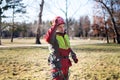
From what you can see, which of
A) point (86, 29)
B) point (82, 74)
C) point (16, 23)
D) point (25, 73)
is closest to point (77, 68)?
point (82, 74)

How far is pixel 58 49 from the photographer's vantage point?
563cm

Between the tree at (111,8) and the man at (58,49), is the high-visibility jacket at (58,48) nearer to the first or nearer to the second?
the man at (58,49)

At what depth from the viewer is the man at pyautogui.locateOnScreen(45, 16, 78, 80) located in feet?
18.0

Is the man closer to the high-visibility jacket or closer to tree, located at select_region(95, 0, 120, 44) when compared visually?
the high-visibility jacket

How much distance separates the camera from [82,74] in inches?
383

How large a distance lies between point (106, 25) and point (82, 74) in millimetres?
42605

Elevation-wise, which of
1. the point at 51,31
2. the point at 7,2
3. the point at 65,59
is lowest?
the point at 65,59

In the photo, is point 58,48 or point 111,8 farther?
point 111,8

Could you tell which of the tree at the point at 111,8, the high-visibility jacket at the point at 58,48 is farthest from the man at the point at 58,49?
the tree at the point at 111,8

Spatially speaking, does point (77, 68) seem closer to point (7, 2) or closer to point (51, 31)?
point (51, 31)

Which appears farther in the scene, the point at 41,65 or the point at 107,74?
the point at 41,65

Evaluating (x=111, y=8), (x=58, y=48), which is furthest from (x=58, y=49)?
(x=111, y=8)

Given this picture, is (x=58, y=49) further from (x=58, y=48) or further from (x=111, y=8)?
(x=111, y=8)

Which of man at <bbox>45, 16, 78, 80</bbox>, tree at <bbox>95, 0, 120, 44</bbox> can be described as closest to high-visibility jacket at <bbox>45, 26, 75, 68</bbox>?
man at <bbox>45, 16, 78, 80</bbox>
